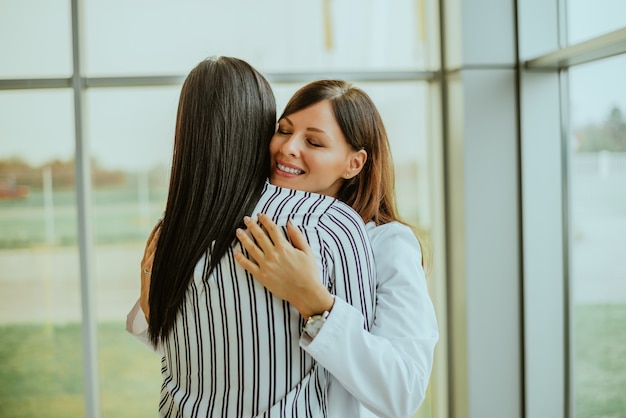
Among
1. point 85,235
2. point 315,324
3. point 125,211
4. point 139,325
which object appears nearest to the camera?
point 315,324

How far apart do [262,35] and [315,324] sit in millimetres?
2242

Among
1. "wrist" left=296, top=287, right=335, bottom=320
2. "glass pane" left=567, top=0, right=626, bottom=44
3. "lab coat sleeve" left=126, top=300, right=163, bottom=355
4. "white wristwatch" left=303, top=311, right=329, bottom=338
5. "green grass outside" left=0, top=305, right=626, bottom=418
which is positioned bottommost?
"green grass outside" left=0, top=305, right=626, bottom=418

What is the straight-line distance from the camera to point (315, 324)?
1.19 m

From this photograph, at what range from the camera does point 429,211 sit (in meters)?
3.29

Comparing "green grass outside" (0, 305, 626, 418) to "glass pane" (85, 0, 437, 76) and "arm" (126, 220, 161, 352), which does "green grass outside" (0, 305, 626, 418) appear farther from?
"arm" (126, 220, 161, 352)

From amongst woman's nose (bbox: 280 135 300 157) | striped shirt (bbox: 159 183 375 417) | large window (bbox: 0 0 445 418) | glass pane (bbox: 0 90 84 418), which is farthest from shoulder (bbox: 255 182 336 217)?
glass pane (bbox: 0 90 84 418)

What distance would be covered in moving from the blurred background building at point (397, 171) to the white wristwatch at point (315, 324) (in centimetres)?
186

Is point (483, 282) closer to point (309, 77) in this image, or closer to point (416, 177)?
point (416, 177)

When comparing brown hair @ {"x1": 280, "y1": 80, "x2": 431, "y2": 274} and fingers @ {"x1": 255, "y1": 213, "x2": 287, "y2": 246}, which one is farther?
brown hair @ {"x1": 280, "y1": 80, "x2": 431, "y2": 274}

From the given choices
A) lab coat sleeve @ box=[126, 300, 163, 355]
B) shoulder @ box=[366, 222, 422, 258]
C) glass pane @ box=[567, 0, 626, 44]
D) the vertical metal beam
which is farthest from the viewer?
the vertical metal beam

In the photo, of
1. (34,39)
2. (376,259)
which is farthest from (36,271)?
(376,259)

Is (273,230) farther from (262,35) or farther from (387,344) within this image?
(262,35)

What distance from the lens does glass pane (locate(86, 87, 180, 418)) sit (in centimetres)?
317

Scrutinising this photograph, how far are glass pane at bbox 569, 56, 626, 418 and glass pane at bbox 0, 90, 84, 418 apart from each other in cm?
212
